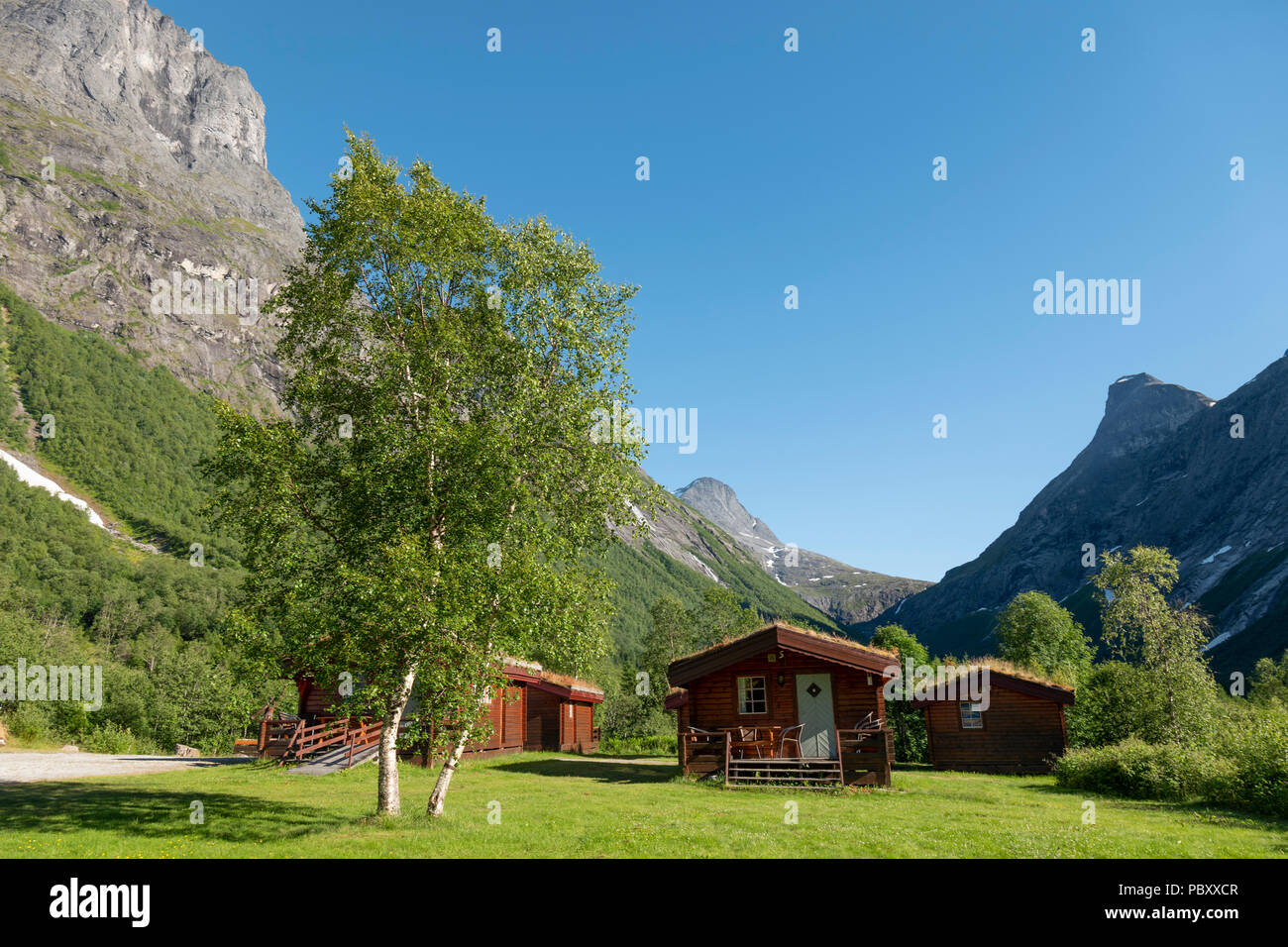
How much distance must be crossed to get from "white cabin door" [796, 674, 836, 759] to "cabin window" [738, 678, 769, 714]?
1.46 metres

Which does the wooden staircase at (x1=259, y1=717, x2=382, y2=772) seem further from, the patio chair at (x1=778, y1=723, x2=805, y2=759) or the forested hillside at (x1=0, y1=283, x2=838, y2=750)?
the forested hillside at (x1=0, y1=283, x2=838, y2=750)

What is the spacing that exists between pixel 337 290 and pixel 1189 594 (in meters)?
210

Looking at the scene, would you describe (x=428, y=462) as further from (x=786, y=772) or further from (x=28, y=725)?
(x=28, y=725)

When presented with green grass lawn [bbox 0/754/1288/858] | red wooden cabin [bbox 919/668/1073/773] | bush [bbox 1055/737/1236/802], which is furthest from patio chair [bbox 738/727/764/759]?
red wooden cabin [bbox 919/668/1073/773]

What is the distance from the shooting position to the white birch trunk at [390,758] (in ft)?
56.9

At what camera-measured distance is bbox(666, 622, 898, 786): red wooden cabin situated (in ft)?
83.6

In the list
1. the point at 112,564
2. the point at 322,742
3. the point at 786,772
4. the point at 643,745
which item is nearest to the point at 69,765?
the point at 322,742

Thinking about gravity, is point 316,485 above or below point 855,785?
above

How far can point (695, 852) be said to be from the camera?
1307cm

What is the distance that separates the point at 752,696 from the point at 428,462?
1815 cm

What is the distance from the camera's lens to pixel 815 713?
93.6 ft
